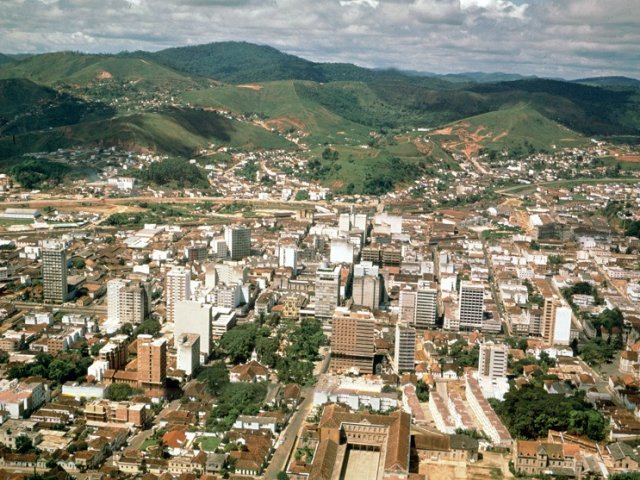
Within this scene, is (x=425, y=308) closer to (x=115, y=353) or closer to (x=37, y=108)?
(x=115, y=353)

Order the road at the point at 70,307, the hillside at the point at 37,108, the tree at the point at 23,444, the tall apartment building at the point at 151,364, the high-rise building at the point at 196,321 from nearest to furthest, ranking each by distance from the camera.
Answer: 1. the tree at the point at 23,444
2. the tall apartment building at the point at 151,364
3. the high-rise building at the point at 196,321
4. the road at the point at 70,307
5. the hillside at the point at 37,108

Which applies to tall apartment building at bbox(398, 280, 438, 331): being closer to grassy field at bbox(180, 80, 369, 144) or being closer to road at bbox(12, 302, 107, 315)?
road at bbox(12, 302, 107, 315)

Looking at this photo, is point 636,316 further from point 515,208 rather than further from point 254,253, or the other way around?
point 515,208

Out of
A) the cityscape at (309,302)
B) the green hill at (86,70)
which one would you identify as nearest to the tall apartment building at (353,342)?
the cityscape at (309,302)

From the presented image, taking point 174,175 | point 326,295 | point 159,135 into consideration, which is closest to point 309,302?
point 326,295

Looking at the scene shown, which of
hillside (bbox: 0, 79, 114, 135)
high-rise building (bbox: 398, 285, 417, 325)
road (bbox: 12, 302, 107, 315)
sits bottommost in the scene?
road (bbox: 12, 302, 107, 315)

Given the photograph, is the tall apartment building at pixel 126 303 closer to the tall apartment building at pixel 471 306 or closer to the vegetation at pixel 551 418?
the tall apartment building at pixel 471 306

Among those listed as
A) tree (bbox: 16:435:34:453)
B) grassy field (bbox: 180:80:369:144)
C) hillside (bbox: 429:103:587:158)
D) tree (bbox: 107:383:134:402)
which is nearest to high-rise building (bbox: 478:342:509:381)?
tree (bbox: 107:383:134:402)
